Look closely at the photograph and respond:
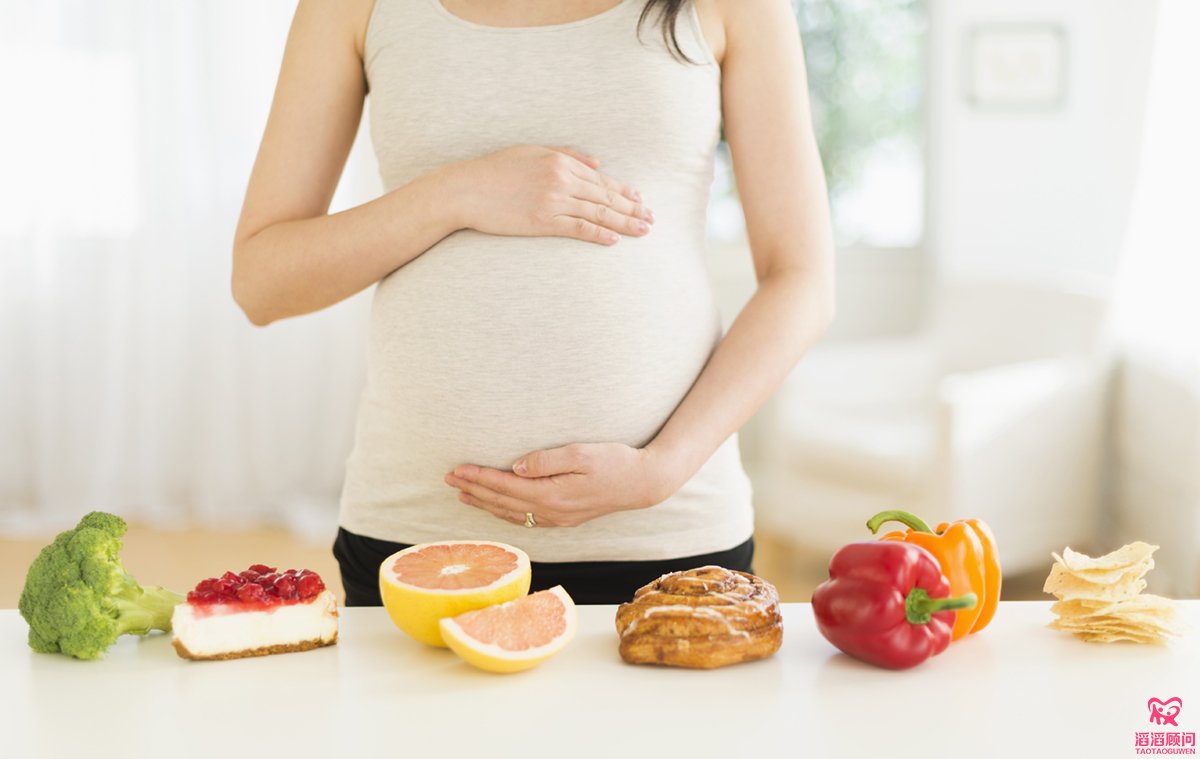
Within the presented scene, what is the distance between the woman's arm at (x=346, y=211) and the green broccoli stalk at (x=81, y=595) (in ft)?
1.20

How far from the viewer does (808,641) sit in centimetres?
88

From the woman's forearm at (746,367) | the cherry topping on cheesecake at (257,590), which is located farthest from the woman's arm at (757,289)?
the cherry topping on cheesecake at (257,590)

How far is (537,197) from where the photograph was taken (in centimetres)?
107

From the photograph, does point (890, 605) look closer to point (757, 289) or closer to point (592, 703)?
point (592, 703)

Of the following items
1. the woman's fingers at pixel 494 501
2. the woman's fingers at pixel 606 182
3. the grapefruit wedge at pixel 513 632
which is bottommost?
Answer: the grapefruit wedge at pixel 513 632

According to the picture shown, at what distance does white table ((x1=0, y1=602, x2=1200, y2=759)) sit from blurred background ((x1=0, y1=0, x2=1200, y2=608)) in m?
2.35

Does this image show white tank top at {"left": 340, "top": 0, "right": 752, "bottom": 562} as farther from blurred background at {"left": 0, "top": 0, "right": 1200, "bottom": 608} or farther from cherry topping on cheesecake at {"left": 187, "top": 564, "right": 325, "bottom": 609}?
blurred background at {"left": 0, "top": 0, "right": 1200, "bottom": 608}

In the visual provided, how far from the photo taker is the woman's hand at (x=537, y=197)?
1.07 m

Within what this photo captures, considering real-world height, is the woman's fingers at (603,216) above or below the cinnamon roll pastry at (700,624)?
above

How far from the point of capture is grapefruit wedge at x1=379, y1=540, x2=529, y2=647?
0.84 metres

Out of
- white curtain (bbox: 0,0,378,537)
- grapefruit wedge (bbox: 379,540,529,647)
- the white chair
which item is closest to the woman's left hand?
grapefruit wedge (bbox: 379,540,529,647)

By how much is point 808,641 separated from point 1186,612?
34cm

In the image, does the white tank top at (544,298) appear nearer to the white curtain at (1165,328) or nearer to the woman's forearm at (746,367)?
the woman's forearm at (746,367)

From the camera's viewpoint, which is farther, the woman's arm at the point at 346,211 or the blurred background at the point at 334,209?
the blurred background at the point at 334,209
